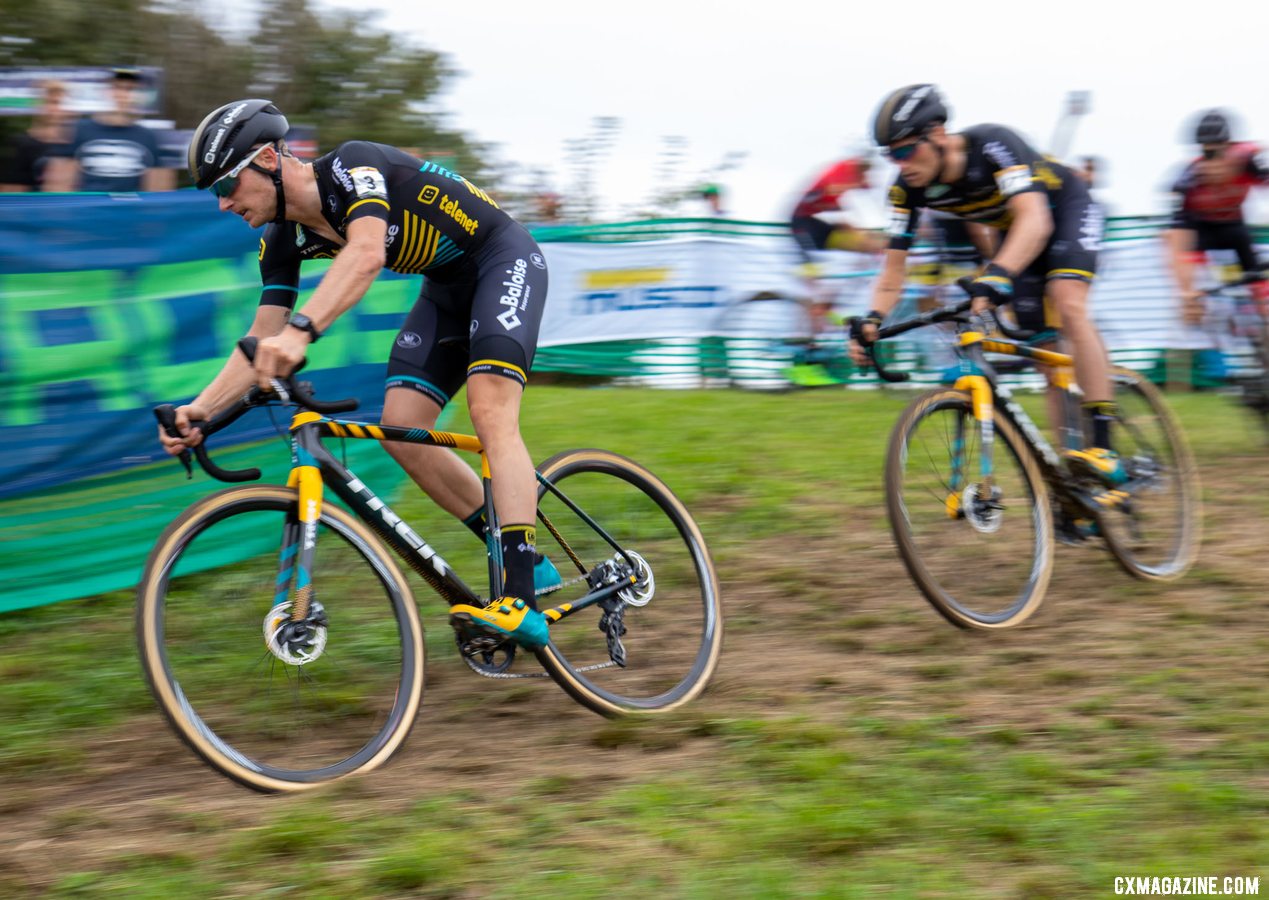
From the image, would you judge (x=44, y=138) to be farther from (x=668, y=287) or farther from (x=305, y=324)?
(x=668, y=287)

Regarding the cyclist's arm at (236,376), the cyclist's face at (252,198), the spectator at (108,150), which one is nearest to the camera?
the cyclist's face at (252,198)

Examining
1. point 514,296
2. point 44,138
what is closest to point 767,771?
point 514,296

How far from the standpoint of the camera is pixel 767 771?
376 centimetres

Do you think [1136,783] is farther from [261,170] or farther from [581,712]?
[261,170]

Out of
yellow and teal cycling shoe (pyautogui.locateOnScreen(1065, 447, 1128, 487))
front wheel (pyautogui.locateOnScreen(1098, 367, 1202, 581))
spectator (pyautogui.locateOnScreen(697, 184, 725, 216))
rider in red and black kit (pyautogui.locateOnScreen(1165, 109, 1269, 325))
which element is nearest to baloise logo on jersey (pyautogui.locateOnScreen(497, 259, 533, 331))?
yellow and teal cycling shoe (pyautogui.locateOnScreen(1065, 447, 1128, 487))

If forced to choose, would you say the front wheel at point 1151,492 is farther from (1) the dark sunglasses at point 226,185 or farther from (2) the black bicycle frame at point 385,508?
(1) the dark sunglasses at point 226,185

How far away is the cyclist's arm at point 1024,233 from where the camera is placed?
5352 mm

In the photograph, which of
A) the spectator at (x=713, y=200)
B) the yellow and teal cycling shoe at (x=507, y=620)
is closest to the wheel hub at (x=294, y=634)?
the yellow and teal cycling shoe at (x=507, y=620)

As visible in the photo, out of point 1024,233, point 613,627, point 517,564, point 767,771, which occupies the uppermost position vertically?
point 1024,233

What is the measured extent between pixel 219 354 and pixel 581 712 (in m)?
2.73

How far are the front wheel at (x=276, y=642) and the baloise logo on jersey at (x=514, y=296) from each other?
0.81 metres

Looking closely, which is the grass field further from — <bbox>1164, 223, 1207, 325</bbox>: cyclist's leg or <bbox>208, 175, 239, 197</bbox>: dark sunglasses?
<bbox>1164, 223, 1207, 325</bbox>: cyclist's leg

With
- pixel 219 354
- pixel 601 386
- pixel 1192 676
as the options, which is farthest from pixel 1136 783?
pixel 601 386

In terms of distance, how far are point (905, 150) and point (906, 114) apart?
6.2 inches
